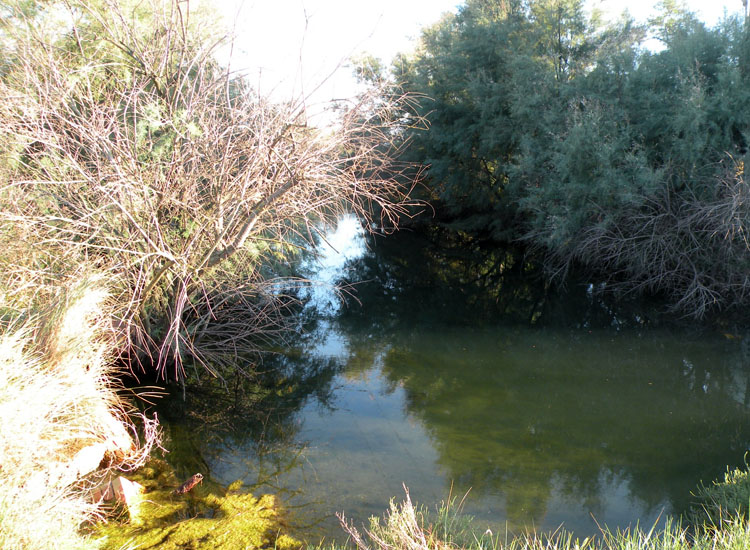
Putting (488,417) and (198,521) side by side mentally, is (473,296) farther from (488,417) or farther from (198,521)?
(198,521)

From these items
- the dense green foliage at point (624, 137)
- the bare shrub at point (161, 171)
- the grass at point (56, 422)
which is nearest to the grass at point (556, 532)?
the grass at point (56, 422)

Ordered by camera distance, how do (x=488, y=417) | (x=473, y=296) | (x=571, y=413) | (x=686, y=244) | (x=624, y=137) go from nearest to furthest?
(x=488, y=417), (x=571, y=413), (x=686, y=244), (x=624, y=137), (x=473, y=296)

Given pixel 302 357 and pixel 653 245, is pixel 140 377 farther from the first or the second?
pixel 653 245

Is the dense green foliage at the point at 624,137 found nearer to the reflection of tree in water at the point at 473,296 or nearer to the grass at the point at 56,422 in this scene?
the reflection of tree in water at the point at 473,296

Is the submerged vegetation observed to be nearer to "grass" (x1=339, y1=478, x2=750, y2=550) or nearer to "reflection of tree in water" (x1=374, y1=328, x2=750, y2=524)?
"grass" (x1=339, y1=478, x2=750, y2=550)

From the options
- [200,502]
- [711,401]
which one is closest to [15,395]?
[200,502]

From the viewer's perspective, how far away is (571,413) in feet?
23.1

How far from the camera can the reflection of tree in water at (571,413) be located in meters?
5.59

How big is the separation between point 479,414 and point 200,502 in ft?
11.2

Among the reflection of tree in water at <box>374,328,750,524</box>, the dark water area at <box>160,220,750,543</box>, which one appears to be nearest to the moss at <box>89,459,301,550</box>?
the dark water area at <box>160,220,750,543</box>

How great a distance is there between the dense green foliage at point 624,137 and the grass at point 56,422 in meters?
6.95

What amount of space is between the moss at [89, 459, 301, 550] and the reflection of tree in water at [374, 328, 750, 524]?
187 cm

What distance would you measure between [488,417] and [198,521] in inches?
141

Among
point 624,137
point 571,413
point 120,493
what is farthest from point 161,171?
point 624,137
